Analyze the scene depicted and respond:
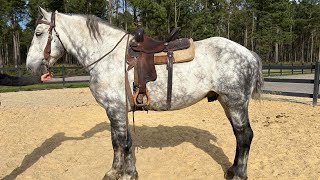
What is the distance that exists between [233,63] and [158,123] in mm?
3906

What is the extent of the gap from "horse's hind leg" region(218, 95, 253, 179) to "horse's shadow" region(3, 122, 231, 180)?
456mm

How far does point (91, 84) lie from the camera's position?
13.5 feet

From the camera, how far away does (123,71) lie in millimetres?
3969

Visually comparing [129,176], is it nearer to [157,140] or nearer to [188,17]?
[157,140]

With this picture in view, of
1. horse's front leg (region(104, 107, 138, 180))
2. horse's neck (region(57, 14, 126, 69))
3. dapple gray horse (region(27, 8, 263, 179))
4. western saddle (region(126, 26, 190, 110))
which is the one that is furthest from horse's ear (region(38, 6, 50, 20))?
horse's front leg (region(104, 107, 138, 180))

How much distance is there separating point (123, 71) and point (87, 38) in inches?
30.1

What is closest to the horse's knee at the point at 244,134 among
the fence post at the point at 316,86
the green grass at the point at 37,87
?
the fence post at the point at 316,86

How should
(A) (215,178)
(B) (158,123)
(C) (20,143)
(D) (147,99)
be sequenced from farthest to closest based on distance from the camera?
(B) (158,123) < (C) (20,143) < (A) (215,178) < (D) (147,99)

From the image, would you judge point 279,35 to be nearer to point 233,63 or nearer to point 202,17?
point 202,17

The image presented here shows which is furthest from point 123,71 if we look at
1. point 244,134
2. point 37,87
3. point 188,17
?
point 188,17

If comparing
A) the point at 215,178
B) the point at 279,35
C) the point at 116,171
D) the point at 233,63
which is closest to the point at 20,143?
the point at 116,171

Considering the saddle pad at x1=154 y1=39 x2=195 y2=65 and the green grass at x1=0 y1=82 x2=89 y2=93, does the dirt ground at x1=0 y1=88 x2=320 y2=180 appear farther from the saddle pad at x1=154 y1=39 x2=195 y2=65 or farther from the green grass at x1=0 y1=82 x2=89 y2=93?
the green grass at x1=0 y1=82 x2=89 y2=93

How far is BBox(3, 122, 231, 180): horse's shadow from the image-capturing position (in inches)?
202

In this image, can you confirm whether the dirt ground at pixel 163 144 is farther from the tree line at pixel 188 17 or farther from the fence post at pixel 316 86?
the tree line at pixel 188 17
